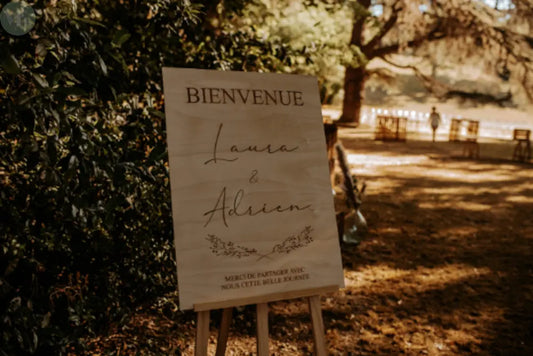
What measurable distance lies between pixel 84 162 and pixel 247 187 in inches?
26.3

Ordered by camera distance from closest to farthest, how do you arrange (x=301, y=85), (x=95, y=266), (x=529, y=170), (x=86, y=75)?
(x=86, y=75), (x=301, y=85), (x=95, y=266), (x=529, y=170)

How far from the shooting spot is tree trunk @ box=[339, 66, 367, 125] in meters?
16.2

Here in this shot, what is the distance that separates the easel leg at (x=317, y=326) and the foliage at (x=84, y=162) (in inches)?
35.9

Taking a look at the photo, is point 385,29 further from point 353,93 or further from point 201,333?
point 201,333

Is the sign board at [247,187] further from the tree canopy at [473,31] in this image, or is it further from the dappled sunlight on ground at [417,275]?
the tree canopy at [473,31]

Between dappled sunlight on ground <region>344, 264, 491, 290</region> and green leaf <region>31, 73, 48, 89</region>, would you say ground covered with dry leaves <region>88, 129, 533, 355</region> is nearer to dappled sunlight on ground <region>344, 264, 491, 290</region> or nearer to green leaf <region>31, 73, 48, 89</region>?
dappled sunlight on ground <region>344, 264, 491, 290</region>

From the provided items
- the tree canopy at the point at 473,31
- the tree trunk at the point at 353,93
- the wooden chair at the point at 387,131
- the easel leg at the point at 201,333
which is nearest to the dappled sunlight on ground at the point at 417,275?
the easel leg at the point at 201,333

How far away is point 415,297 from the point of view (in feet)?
11.9

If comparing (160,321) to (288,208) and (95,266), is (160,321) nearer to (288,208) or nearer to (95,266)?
(95,266)

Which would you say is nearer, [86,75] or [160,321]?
[86,75]

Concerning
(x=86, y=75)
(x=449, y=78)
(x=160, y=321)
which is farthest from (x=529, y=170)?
(x=449, y=78)

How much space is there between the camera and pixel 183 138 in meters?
1.69

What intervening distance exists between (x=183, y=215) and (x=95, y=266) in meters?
0.86

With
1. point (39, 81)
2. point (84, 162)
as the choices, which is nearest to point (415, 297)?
point (84, 162)
